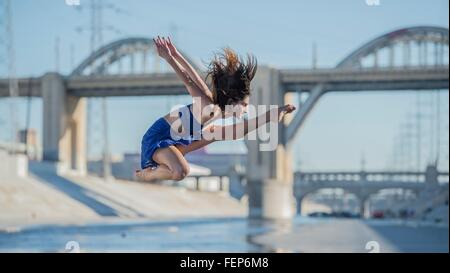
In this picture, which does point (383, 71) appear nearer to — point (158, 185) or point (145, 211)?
point (145, 211)

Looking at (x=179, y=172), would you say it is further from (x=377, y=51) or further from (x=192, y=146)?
(x=377, y=51)

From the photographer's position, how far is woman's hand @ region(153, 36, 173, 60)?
503cm

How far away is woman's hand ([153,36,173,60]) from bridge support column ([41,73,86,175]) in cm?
9691

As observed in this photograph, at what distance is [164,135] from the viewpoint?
5164mm

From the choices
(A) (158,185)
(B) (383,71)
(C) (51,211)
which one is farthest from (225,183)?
(C) (51,211)

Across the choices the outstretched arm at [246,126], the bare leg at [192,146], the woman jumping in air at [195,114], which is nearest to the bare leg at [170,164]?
the woman jumping in air at [195,114]

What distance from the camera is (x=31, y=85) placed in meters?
103

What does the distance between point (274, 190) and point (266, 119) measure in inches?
3702

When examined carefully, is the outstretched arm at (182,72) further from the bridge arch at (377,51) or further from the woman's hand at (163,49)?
the bridge arch at (377,51)

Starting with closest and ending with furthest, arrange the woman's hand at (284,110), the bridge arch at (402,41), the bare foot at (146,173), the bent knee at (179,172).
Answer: the bent knee at (179,172), the woman's hand at (284,110), the bare foot at (146,173), the bridge arch at (402,41)

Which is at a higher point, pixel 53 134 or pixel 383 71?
pixel 383 71

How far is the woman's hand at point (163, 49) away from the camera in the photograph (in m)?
5.03

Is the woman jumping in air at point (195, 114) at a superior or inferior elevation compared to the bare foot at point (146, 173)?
superior
